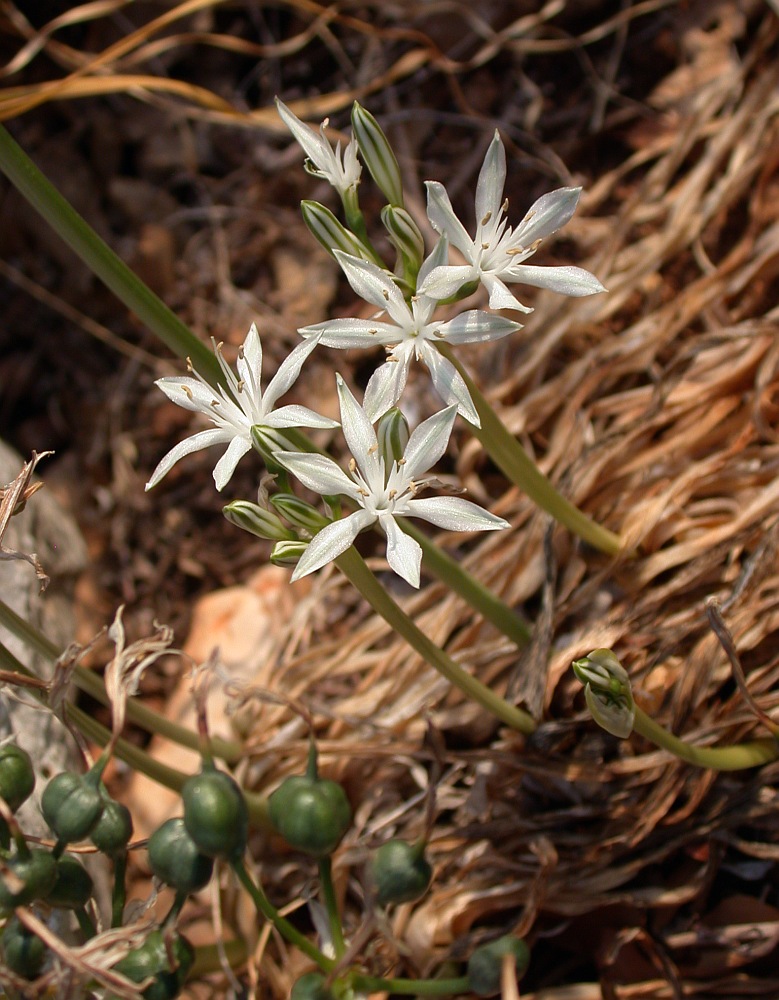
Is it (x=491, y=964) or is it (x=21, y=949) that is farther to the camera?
(x=491, y=964)

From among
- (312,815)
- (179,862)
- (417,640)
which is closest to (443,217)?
(417,640)

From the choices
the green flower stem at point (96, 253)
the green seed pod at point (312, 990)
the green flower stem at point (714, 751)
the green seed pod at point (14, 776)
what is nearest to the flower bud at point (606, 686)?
the green flower stem at point (714, 751)

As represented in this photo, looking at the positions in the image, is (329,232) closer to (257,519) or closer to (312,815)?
(257,519)

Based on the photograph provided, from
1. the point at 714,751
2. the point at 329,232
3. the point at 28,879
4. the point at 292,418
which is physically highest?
the point at 329,232

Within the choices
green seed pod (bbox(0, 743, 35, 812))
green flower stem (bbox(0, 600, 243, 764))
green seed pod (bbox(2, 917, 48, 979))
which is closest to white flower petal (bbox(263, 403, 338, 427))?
green flower stem (bbox(0, 600, 243, 764))

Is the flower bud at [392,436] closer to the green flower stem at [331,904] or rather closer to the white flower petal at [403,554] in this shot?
the white flower petal at [403,554]

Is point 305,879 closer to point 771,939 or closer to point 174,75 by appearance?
point 771,939

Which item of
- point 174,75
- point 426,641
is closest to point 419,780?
point 426,641

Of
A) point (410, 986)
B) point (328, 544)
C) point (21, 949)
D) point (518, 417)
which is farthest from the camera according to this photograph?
point (518, 417)

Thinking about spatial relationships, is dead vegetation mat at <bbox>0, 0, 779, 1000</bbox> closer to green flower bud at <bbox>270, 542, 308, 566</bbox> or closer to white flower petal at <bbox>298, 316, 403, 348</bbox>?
green flower bud at <bbox>270, 542, 308, 566</bbox>
